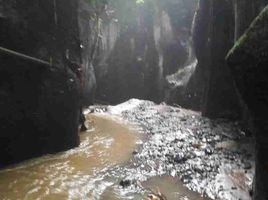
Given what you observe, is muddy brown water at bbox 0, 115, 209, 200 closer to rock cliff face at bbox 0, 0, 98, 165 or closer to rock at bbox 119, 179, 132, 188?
rock at bbox 119, 179, 132, 188

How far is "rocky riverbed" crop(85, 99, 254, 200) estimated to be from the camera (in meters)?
8.82

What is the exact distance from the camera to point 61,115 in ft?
39.4

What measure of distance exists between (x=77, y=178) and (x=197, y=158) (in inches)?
147

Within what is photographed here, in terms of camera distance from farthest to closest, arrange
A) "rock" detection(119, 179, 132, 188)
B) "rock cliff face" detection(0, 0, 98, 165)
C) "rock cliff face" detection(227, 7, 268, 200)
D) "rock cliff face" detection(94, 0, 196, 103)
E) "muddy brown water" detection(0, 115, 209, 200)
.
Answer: "rock cliff face" detection(94, 0, 196, 103) < "rock cliff face" detection(0, 0, 98, 165) < "rock" detection(119, 179, 132, 188) < "muddy brown water" detection(0, 115, 209, 200) < "rock cliff face" detection(227, 7, 268, 200)

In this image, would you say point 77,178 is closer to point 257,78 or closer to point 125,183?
point 125,183

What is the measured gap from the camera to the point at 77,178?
9.55 meters

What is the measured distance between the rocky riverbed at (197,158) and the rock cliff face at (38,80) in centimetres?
255

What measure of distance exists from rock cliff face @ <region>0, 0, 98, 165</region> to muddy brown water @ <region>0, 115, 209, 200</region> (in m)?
0.57

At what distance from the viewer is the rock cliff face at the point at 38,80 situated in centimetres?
1010

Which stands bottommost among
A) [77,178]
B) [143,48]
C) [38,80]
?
[77,178]

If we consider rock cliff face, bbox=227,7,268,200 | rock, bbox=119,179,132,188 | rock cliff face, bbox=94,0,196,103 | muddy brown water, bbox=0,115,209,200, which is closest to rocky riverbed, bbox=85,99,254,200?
rock, bbox=119,179,132,188

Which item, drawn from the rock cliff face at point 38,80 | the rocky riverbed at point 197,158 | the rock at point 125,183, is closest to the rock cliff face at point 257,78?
the rocky riverbed at point 197,158

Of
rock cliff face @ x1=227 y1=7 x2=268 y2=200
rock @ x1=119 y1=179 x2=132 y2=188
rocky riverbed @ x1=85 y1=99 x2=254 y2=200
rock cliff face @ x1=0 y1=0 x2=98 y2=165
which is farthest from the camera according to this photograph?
rock cliff face @ x1=0 y1=0 x2=98 y2=165

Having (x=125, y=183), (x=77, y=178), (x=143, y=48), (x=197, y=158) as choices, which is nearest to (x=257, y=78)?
(x=125, y=183)
